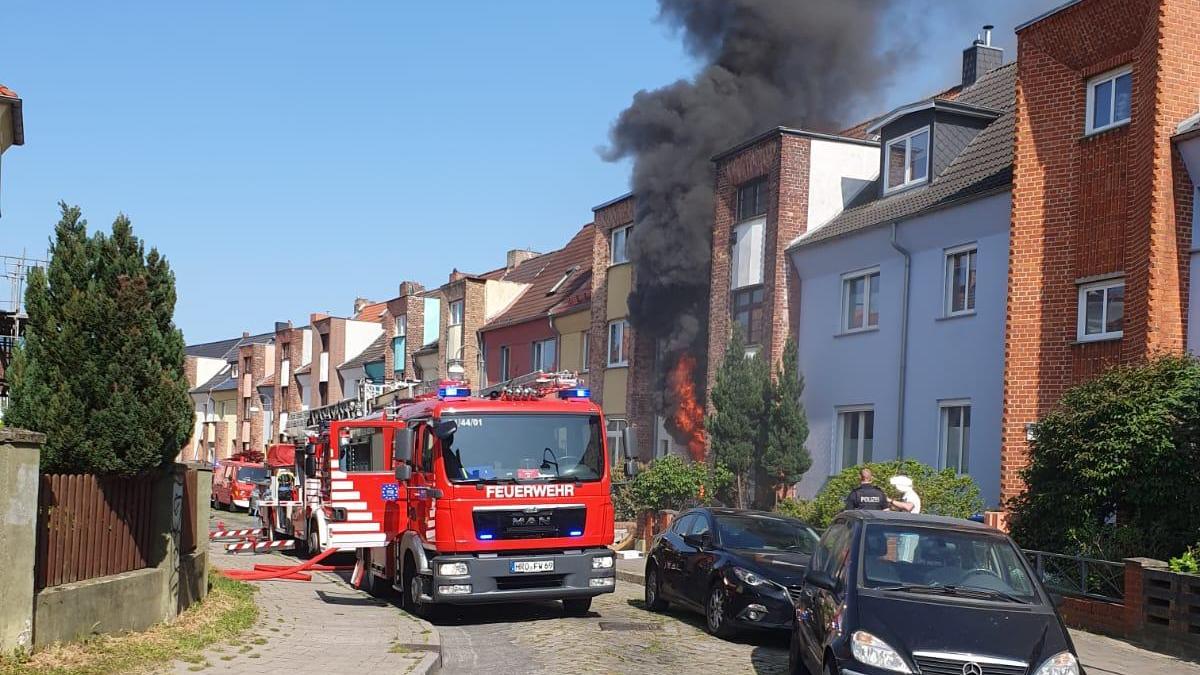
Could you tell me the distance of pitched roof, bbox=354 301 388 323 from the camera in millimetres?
63391

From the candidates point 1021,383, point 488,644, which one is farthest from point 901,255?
point 488,644

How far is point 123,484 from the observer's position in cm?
1102

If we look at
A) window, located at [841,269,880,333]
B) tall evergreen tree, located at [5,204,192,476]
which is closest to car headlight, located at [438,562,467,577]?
tall evergreen tree, located at [5,204,192,476]

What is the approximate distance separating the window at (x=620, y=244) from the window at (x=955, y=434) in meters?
13.5

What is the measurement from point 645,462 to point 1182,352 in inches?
642

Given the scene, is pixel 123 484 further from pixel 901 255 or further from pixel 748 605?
pixel 901 255

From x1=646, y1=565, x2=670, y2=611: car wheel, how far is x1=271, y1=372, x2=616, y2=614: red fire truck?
78 cm

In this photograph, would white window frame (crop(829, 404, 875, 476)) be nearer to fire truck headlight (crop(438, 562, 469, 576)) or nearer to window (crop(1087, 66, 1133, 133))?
window (crop(1087, 66, 1133, 133))

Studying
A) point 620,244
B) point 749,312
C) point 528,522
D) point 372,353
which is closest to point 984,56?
point 749,312

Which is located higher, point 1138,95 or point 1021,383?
point 1138,95

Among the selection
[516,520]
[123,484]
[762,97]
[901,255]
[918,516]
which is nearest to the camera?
[918,516]

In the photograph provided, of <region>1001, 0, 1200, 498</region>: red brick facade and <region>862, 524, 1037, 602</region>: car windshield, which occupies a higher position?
<region>1001, 0, 1200, 498</region>: red brick facade

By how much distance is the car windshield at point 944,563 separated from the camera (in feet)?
28.7

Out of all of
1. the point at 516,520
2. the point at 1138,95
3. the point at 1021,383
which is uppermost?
the point at 1138,95
